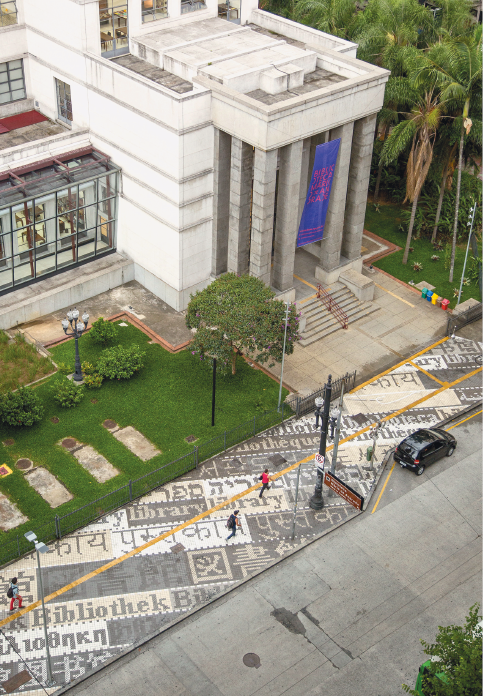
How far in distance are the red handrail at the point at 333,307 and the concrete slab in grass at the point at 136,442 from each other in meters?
17.3

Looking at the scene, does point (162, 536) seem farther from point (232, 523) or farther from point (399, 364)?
point (399, 364)

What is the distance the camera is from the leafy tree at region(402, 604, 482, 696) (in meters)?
31.8


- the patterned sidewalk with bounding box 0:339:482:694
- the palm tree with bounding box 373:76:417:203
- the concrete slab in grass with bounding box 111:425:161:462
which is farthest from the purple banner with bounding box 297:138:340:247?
the concrete slab in grass with bounding box 111:425:161:462

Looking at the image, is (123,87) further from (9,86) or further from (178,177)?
(9,86)

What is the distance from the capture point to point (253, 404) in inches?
2149

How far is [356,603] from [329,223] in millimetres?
27233

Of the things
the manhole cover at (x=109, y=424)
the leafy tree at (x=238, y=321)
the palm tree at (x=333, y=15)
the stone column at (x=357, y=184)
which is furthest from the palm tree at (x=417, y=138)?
the manhole cover at (x=109, y=424)

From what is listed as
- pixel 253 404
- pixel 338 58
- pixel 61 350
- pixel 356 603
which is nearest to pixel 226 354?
pixel 253 404

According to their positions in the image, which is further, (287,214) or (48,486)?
(287,214)

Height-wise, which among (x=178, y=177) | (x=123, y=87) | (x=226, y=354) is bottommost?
(x=226, y=354)

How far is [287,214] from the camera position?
57312 mm

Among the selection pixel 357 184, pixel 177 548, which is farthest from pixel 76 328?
pixel 357 184

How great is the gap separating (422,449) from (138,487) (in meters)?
15.8

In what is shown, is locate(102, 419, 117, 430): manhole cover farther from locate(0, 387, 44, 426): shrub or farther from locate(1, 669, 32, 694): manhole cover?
locate(1, 669, 32, 694): manhole cover
